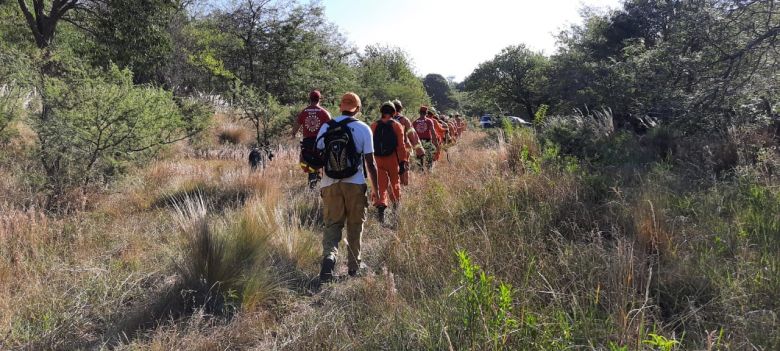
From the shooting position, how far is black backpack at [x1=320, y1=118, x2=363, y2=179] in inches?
163

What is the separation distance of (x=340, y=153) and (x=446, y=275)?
154 centimetres

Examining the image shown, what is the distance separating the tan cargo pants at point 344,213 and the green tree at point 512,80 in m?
36.2

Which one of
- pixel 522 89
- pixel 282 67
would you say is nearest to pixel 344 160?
pixel 282 67

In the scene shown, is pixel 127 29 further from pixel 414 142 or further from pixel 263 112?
pixel 414 142

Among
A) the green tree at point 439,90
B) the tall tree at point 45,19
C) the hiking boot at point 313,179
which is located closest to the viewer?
the hiking boot at point 313,179

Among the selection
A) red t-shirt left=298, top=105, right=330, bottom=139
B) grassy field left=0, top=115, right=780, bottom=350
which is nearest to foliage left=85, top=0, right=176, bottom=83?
red t-shirt left=298, top=105, right=330, bottom=139

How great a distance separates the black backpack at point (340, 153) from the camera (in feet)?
13.5

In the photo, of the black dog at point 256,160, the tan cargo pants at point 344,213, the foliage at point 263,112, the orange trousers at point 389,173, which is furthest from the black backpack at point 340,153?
the foliage at point 263,112

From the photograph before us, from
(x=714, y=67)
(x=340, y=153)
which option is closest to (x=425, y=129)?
(x=714, y=67)

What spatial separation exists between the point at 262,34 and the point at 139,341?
53.6 feet

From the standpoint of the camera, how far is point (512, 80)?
130 ft

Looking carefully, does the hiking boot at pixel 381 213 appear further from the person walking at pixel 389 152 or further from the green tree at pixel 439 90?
the green tree at pixel 439 90

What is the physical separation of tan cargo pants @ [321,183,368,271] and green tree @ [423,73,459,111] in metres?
66.9

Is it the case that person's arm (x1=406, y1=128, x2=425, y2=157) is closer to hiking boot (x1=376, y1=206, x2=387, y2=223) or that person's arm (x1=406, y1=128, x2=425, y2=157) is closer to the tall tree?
hiking boot (x1=376, y1=206, x2=387, y2=223)
